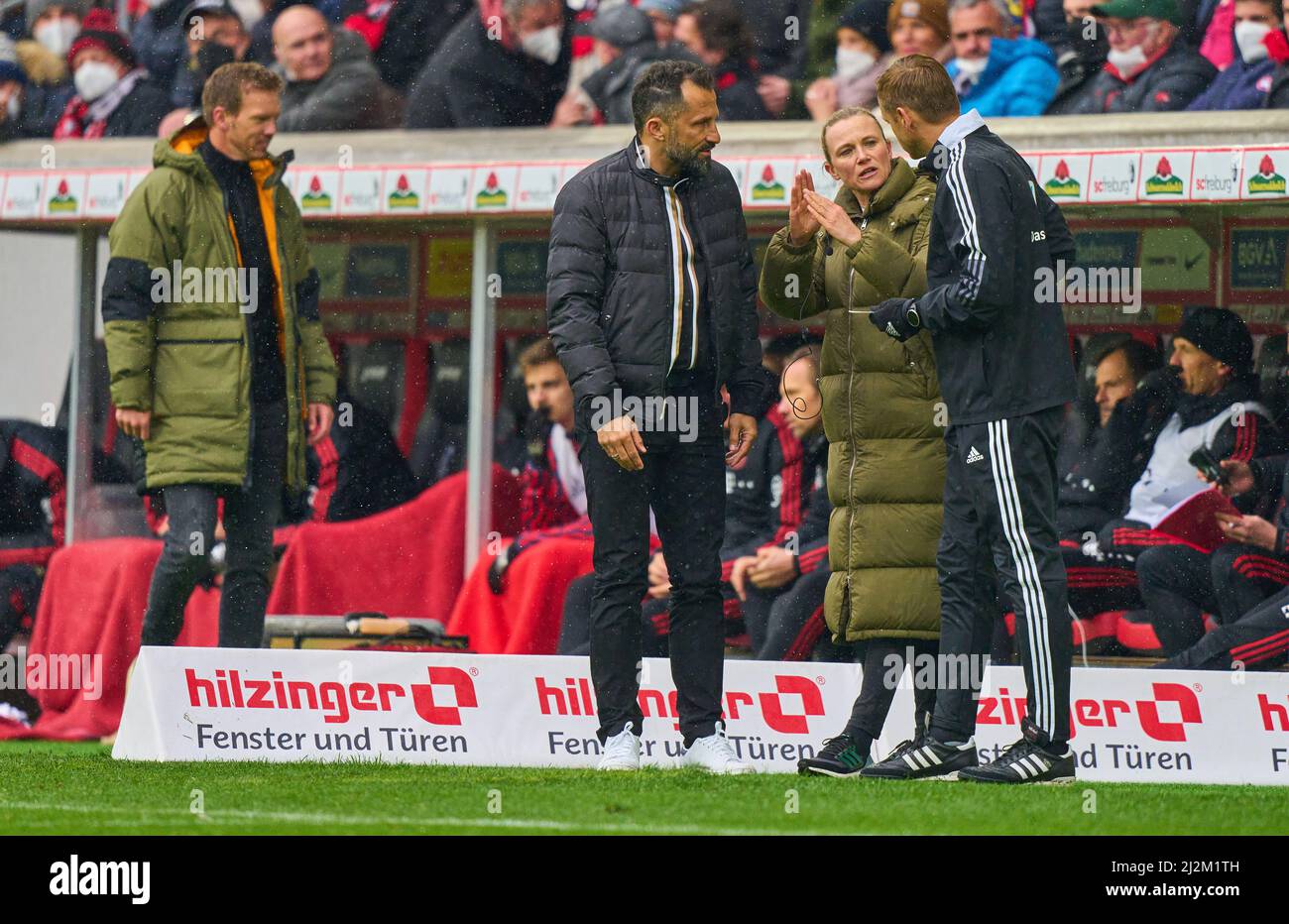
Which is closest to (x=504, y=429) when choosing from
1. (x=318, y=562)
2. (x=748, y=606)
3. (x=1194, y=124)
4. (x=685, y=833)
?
(x=318, y=562)

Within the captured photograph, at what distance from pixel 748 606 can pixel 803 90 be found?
225 cm

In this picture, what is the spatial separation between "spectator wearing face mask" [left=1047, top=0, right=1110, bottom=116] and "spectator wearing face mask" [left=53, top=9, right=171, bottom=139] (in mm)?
4106

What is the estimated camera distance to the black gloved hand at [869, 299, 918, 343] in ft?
18.7

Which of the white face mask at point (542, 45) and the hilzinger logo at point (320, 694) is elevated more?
the white face mask at point (542, 45)

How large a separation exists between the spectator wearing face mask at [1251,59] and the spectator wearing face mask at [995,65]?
609 mm

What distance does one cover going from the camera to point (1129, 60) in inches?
335

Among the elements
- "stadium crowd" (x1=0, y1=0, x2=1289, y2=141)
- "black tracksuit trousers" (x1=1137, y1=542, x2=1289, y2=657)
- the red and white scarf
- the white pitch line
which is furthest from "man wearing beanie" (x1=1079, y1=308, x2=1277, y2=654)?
the red and white scarf

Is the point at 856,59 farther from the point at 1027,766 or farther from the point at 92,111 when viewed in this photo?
the point at 1027,766

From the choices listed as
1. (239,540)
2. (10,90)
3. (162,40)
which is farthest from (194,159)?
(162,40)

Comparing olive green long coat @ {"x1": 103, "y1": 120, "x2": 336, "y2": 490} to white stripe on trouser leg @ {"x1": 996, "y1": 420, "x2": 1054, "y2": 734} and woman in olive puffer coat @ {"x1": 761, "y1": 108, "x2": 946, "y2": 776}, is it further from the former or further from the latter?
white stripe on trouser leg @ {"x1": 996, "y1": 420, "x2": 1054, "y2": 734}

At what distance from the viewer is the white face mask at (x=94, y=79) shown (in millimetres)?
10773

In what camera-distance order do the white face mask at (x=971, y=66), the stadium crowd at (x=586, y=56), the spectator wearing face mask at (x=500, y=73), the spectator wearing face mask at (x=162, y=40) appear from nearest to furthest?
the stadium crowd at (x=586, y=56)
the white face mask at (x=971, y=66)
the spectator wearing face mask at (x=500, y=73)
the spectator wearing face mask at (x=162, y=40)

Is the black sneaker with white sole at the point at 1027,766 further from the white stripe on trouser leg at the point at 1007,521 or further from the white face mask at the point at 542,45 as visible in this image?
the white face mask at the point at 542,45

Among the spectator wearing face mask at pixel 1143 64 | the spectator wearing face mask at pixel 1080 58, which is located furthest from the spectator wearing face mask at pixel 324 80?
the spectator wearing face mask at pixel 1143 64
